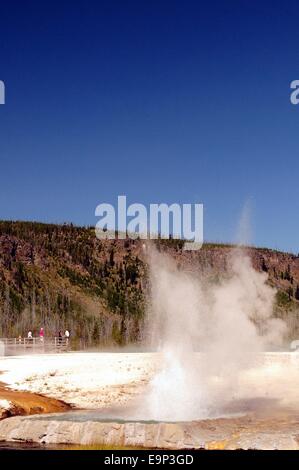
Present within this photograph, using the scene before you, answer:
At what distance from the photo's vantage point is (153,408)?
27.4 meters

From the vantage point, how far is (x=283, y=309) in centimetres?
13638

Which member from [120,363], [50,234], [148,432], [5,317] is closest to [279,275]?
[50,234]

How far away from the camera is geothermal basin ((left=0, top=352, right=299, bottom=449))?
21.5 metres

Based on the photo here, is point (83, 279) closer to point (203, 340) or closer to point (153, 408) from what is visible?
point (203, 340)

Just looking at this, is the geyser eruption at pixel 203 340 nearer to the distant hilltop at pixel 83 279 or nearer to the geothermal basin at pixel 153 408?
the geothermal basin at pixel 153 408

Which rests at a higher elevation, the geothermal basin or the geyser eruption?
the geyser eruption

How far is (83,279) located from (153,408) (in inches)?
3975

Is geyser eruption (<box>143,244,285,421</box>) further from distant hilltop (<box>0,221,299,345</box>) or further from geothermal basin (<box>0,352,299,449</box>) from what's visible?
distant hilltop (<box>0,221,299,345</box>)

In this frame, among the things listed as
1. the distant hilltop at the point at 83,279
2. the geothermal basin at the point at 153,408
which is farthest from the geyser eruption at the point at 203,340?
the distant hilltop at the point at 83,279

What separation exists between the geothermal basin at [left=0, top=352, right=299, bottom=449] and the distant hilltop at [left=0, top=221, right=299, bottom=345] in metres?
57.1

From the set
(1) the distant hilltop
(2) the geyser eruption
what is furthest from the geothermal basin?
(1) the distant hilltop

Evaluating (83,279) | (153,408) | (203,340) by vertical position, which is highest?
(83,279)

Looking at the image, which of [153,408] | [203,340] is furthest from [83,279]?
[153,408]
